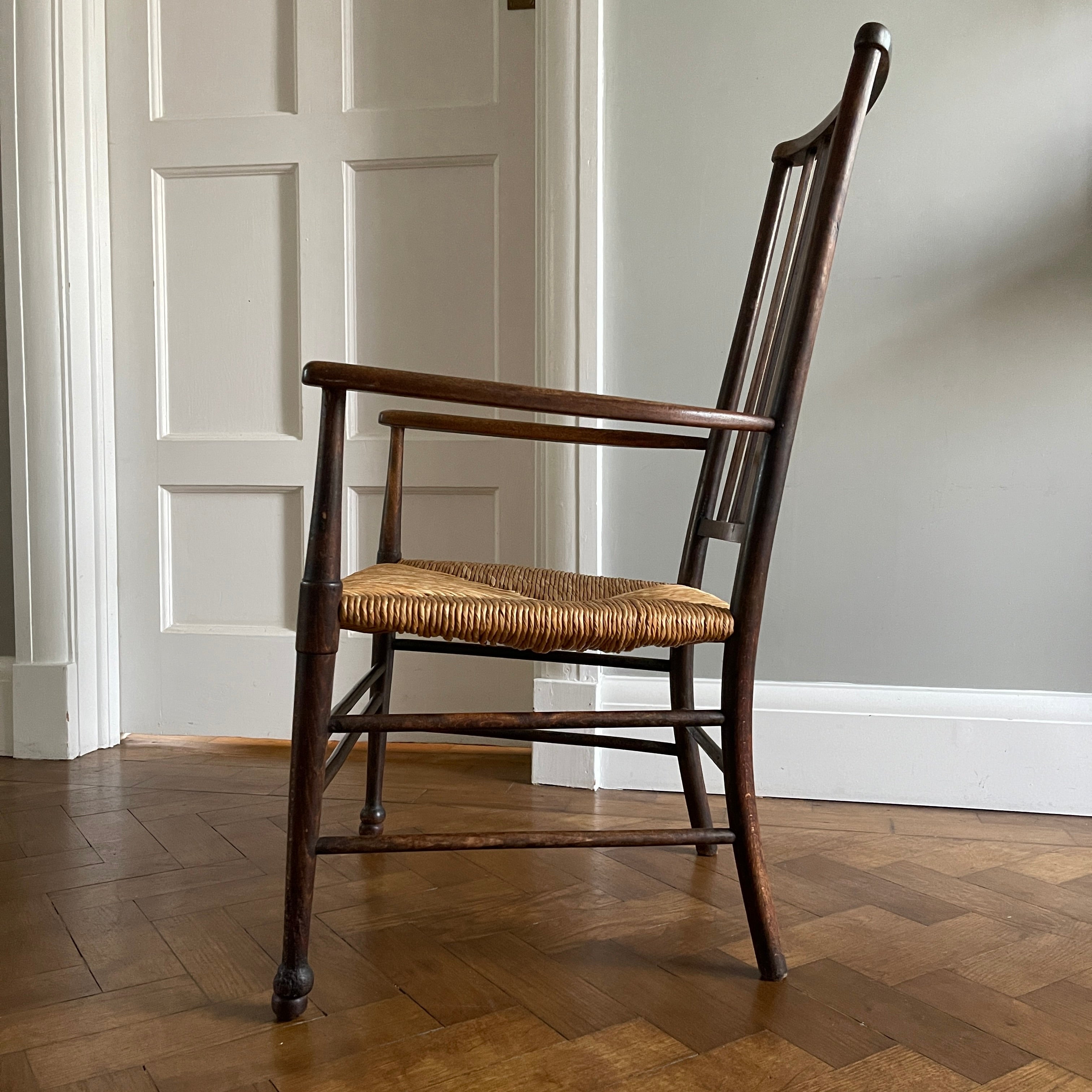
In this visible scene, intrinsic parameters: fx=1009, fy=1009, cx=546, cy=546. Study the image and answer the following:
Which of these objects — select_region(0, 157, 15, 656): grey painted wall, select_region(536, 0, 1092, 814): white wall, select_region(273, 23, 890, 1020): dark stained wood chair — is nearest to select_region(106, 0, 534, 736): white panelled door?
select_region(0, 157, 15, 656): grey painted wall

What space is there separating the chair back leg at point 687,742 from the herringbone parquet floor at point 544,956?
105mm

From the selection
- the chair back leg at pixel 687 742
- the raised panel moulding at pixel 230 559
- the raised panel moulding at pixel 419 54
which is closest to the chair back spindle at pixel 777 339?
the chair back leg at pixel 687 742

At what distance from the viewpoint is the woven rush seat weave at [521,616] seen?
1008 mm

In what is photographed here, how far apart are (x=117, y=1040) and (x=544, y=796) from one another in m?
0.95

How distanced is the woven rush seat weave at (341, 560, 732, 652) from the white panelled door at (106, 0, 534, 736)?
1001 millimetres

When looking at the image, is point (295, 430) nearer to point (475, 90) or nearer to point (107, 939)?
point (475, 90)

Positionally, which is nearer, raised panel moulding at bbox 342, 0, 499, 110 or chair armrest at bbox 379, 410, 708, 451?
chair armrest at bbox 379, 410, 708, 451

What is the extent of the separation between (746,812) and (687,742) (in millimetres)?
313

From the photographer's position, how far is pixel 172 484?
221 cm

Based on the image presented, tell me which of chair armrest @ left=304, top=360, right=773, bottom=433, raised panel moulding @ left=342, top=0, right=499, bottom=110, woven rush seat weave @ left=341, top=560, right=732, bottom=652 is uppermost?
raised panel moulding @ left=342, top=0, right=499, bottom=110

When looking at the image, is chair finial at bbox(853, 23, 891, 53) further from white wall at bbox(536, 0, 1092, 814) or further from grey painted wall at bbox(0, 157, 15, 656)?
grey painted wall at bbox(0, 157, 15, 656)

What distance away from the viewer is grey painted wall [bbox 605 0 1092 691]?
1.73 m

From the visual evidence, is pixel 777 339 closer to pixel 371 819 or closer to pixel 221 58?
pixel 371 819

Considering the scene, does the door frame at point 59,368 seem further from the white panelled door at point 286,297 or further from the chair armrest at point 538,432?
the chair armrest at point 538,432
